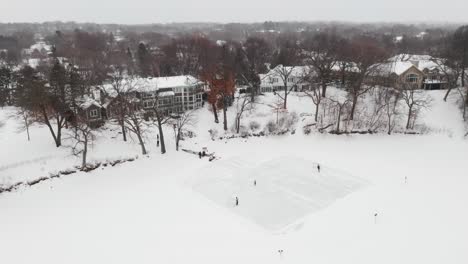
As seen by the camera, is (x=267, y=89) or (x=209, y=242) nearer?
(x=209, y=242)

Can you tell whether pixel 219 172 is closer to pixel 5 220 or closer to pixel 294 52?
pixel 5 220

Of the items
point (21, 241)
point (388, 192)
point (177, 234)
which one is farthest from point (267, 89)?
point (21, 241)

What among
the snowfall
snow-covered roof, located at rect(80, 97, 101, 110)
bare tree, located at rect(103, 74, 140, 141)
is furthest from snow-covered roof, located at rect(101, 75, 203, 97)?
the snowfall

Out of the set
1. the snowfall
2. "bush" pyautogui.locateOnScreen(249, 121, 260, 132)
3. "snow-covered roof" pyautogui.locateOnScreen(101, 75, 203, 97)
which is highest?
"snow-covered roof" pyautogui.locateOnScreen(101, 75, 203, 97)

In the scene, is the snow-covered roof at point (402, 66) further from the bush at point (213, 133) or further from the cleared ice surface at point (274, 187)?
the cleared ice surface at point (274, 187)

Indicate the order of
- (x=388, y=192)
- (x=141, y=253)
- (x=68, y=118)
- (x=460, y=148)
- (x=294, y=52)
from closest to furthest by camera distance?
1. (x=141, y=253)
2. (x=388, y=192)
3. (x=460, y=148)
4. (x=68, y=118)
5. (x=294, y=52)

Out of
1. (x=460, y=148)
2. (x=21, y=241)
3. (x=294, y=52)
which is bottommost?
(x=21, y=241)

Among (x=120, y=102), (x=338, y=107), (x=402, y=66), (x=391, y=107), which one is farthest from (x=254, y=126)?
(x=402, y=66)

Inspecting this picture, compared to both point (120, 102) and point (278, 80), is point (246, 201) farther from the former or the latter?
point (278, 80)

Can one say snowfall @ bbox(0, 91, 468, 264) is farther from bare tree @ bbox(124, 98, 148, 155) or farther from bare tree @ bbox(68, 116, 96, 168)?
bare tree @ bbox(124, 98, 148, 155)
